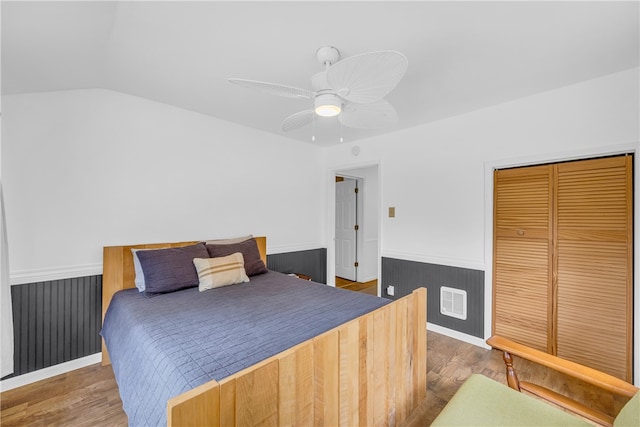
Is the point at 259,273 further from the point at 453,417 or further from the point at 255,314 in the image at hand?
the point at 453,417

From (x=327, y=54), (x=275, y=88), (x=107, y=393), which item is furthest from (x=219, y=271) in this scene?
(x=327, y=54)

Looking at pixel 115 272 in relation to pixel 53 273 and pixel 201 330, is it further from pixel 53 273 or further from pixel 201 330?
pixel 201 330

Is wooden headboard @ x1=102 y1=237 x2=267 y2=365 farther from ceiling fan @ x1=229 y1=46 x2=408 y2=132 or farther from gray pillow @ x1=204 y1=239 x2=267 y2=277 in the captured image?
ceiling fan @ x1=229 y1=46 x2=408 y2=132

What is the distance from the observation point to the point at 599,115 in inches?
85.3

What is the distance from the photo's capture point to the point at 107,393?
2035 mm

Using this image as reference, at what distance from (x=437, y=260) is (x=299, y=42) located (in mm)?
2559

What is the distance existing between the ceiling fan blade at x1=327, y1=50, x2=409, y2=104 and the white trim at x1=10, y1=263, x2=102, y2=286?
2.49 metres

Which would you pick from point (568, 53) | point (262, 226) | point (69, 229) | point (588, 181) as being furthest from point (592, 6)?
point (69, 229)

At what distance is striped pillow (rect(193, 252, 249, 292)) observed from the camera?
2367mm

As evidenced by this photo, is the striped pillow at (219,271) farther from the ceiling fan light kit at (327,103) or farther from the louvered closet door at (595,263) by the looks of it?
the louvered closet door at (595,263)

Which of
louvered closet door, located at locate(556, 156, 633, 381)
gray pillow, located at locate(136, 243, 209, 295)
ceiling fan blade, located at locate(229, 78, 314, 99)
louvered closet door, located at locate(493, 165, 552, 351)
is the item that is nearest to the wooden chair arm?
louvered closet door, located at locate(556, 156, 633, 381)

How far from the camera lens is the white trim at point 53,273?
2072 mm

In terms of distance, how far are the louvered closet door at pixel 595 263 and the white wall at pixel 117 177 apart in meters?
3.00

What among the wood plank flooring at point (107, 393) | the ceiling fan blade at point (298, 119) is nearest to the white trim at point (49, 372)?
the wood plank flooring at point (107, 393)
